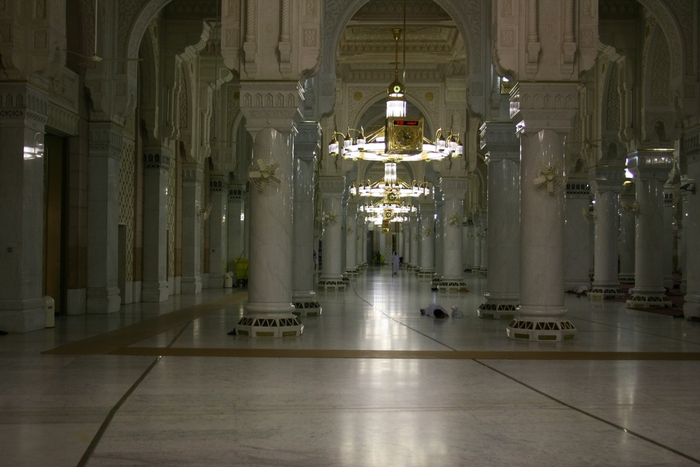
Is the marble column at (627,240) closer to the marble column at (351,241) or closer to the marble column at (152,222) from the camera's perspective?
the marble column at (351,241)

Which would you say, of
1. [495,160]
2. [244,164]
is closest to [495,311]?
[495,160]

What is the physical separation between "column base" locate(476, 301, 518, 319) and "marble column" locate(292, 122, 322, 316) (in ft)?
8.93

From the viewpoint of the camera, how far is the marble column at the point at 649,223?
1530 cm

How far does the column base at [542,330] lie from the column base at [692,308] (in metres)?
3.83

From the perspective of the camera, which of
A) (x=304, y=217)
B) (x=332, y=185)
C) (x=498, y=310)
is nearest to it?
(x=498, y=310)

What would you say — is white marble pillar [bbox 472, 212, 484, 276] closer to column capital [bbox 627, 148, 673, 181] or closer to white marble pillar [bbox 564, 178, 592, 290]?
white marble pillar [bbox 564, 178, 592, 290]

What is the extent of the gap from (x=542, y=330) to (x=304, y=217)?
16.6ft

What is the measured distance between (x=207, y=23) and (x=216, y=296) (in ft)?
20.3

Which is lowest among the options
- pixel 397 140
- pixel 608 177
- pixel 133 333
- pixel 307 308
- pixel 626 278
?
pixel 133 333

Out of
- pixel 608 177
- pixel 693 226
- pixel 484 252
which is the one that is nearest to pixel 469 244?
pixel 484 252

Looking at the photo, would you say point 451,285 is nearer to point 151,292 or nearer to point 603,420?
point 151,292

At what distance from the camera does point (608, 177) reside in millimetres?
18125

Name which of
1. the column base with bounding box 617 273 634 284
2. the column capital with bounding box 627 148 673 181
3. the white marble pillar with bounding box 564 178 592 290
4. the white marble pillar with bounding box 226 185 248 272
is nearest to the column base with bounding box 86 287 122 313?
the column capital with bounding box 627 148 673 181

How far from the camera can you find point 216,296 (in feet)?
59.9
